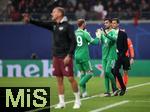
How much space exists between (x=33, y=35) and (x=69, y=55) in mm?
19877

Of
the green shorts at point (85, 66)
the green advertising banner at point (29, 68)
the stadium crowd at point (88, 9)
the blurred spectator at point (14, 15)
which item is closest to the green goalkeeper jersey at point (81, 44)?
the green shorts at point (85, 66)

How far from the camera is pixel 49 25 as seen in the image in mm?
15094

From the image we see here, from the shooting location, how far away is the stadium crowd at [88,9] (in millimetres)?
32500

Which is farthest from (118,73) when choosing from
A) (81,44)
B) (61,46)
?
(61,46)

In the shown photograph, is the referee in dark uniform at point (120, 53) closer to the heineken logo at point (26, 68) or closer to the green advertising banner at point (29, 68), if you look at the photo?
the green advertising banner at point (29, 68)

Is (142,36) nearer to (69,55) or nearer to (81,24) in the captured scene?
(81,24)

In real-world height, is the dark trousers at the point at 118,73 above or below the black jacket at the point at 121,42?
below

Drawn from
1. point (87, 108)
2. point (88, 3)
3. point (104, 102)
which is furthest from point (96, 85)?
point (88, 3)

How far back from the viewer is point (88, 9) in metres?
33.4

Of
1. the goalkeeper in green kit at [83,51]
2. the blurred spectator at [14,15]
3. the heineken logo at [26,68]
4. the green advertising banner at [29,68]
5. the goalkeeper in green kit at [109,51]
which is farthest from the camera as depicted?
the blurred spectator at [14,15]

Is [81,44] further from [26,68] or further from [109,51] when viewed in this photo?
[26,68]

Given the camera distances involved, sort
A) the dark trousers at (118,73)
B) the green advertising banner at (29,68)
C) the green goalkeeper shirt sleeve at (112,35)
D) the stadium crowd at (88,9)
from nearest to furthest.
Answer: the green goalkeeper shirt sleeve at (112,35)
the dark trousers at (118,73)
the green advertising banner at (29,68)
the stadium crowd at (88,9)

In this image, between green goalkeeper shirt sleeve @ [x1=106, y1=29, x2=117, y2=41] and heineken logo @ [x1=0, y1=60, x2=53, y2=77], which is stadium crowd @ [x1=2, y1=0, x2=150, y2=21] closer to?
heineken logo @ [x1=0, y1=60, x2=53, y2=77]

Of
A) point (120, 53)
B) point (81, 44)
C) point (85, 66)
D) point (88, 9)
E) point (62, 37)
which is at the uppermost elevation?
point (88, 9)
